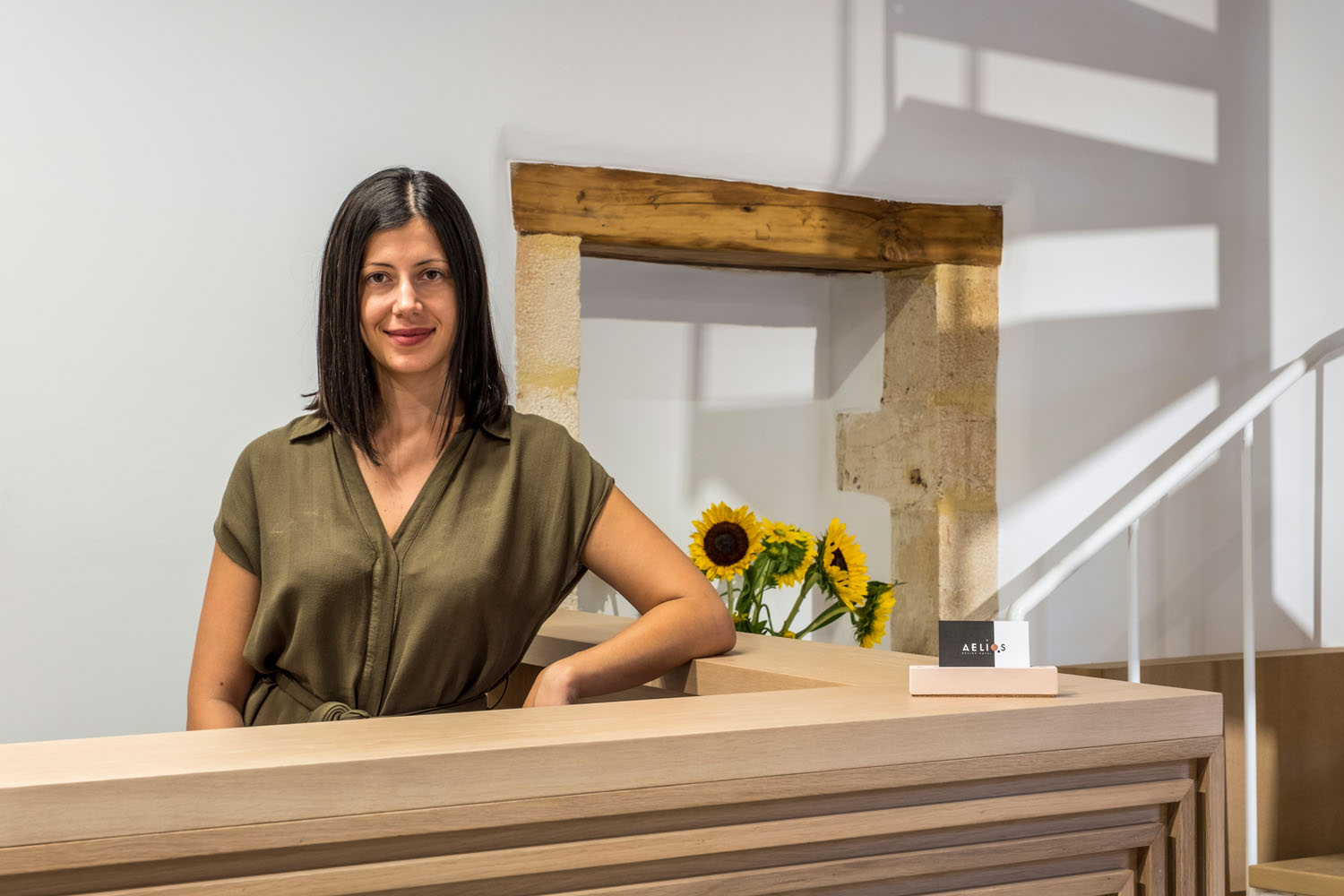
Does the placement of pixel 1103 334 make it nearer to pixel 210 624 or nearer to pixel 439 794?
pixel 210 624

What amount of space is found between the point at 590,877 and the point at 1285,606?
3.11 metres

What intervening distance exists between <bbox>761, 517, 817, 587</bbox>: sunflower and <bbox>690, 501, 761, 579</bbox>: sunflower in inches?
→ 1.2

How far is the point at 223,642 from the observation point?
1628 mm

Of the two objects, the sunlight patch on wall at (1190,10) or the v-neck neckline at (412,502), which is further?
the sunlight patch on wall at (1190,10)

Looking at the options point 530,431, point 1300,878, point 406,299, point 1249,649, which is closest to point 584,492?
point 530,431

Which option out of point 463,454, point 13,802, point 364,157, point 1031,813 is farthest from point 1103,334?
point 13,802

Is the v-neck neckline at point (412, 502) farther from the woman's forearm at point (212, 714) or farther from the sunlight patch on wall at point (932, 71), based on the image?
the sunlight patch on wall at point (932, 71)

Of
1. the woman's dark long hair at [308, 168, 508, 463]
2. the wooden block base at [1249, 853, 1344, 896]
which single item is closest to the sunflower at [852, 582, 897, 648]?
the wooden block base at [1249, 853, 1344, 896]

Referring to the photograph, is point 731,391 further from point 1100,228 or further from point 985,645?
point 985,645

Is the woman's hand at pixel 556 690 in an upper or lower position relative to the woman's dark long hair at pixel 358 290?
lower

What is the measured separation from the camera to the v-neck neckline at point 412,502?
5.28ft

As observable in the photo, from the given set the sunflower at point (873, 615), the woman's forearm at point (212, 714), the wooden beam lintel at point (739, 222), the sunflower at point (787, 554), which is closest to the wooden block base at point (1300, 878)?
the sunflower at point (873, 615)

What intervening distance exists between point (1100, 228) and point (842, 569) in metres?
1.25

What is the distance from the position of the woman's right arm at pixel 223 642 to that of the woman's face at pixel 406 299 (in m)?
0.32
